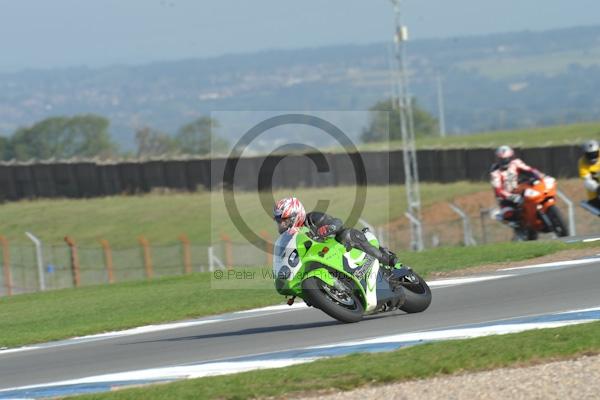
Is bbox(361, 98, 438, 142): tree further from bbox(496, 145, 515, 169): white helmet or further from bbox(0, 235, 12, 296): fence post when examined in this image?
bbox(496, 145, 515, 169): white helmet

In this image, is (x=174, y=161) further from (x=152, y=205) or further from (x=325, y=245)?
(x=325, y=245)

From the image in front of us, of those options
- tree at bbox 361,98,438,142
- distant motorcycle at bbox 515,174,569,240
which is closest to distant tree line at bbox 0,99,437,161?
tree at bbox 361,98,438,142

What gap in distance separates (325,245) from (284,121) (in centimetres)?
925

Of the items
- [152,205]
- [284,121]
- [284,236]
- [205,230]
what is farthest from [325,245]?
[152,205]

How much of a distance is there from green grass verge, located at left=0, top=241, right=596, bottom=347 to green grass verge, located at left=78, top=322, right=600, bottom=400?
524 cm

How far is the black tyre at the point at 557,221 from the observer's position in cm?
2002

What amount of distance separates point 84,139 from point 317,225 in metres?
136

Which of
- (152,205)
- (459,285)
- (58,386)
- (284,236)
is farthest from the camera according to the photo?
(152,205)

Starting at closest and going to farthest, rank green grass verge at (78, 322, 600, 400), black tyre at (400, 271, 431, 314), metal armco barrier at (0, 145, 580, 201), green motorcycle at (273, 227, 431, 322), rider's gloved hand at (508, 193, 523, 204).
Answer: green grass verge at (78, 322, 600, 400) → green motorcycle at (273, 227, 431, 322) → black tyre at (400, 271, 431, 314) → rider's gloved hand at (508, 193, 523, 204) → metal armco barrier at (0, 145, 580, 201)

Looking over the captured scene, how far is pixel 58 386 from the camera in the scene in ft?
33.0

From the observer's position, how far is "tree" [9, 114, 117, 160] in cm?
12488

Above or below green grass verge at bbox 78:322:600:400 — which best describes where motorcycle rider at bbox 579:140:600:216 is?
above

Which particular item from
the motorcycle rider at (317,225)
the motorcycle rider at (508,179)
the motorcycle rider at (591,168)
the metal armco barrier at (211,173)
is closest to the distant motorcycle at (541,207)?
the motorcycle rider at (508,179)

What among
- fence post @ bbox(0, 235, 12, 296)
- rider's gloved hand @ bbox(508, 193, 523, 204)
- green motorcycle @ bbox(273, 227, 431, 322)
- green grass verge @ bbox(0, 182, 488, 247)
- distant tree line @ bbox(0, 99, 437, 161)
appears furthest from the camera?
distant tree line @ bbox(0, 99, 437, 161)
